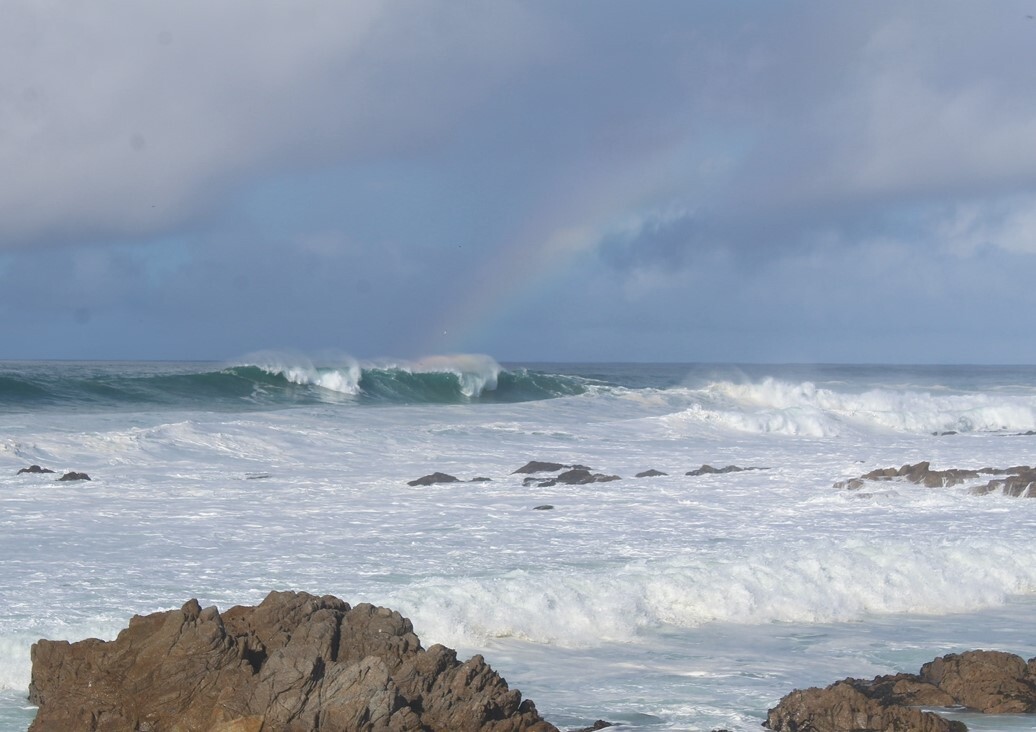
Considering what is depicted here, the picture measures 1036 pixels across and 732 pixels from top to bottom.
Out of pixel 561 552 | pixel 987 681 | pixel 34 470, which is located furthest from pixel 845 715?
pixel 34 470

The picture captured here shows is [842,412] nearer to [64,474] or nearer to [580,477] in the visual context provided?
[580,477]

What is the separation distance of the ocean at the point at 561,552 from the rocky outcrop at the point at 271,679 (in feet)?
2.58

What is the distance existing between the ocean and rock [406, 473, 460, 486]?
0.56m

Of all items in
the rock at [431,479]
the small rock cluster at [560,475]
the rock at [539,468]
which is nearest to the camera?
the rock at [431,479]

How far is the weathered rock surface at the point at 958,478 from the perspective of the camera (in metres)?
16.0

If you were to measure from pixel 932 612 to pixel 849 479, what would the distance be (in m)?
7.53

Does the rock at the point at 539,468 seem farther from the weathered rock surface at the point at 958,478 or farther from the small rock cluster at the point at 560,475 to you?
the weathered rock surface at the point at 958,478

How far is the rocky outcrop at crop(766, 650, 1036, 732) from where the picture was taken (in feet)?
19.6

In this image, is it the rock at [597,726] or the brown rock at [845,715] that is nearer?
the brown rock at [845,715]

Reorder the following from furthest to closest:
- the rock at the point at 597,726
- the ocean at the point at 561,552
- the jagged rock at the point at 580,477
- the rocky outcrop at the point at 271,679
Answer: the jagged rock at the point at 580,477 < the ocean at the point at 561,552 < the rock at the point at 597,726 < the rocky outcrop at the point at 271,679

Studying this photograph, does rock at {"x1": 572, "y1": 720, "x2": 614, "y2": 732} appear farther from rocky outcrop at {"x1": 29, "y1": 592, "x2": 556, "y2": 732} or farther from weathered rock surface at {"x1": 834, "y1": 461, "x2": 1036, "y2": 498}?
weathered rock surface at {"x1": 834, "y1": 461, "x2": 1036, "y2": 498}

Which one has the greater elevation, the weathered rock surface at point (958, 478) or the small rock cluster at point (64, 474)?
the weathered rock surface at point (958, 478)

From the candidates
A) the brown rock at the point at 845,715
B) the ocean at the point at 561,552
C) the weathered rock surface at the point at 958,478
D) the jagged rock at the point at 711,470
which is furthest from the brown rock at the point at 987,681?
the jagged rock at the point at 711,470

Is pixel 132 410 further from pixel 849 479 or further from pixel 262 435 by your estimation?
pixel 849 479
